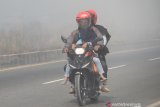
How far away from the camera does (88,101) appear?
39.5 ft

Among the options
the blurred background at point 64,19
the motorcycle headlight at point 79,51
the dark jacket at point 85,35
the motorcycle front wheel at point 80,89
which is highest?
the dark jacket at point 85,35

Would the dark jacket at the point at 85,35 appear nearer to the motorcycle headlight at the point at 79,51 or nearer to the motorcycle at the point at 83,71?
the motorcycle at the point at 83,71

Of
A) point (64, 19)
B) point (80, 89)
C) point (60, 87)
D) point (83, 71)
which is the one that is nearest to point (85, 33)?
point (83, 71)

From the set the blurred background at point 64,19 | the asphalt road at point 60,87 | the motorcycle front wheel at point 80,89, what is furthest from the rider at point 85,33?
the blurred background at point 64,19

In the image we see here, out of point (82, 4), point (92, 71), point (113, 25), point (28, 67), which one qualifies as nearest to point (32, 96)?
point (92, 71)

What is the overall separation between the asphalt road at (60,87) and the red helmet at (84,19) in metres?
1.63

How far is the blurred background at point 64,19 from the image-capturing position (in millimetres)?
33281

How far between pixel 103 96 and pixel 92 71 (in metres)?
1.62

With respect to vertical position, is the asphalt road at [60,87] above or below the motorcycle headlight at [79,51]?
below

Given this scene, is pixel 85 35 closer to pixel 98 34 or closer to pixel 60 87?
pixel 98 34

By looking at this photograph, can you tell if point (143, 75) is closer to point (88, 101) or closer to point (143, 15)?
point (88, 101)

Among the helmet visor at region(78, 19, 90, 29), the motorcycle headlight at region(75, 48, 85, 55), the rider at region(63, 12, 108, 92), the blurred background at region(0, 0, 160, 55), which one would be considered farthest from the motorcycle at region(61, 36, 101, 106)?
the blurred background at region(0, 0, 160, 55)

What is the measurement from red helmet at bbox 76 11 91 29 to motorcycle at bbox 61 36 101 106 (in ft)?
1.33

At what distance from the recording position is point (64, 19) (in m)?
54.2
